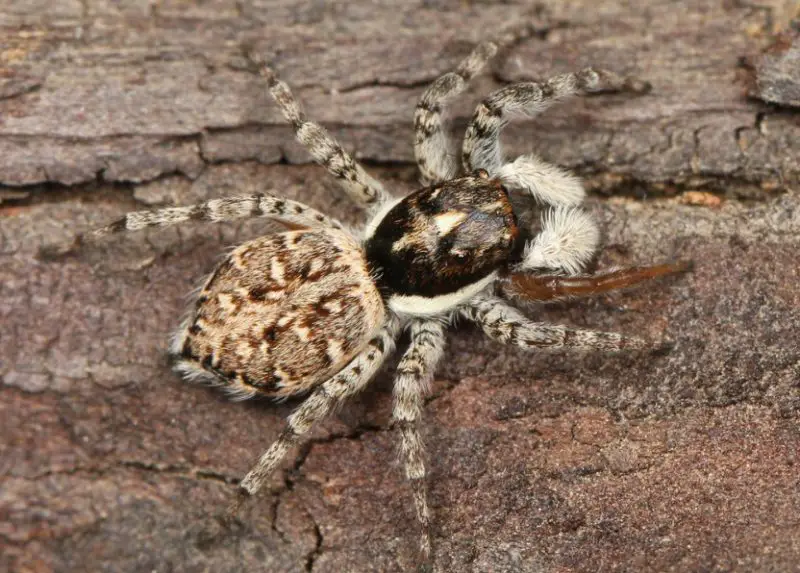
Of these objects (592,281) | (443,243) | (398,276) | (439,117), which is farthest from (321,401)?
(439,117)

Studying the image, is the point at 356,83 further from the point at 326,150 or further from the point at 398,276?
the point at 398,276

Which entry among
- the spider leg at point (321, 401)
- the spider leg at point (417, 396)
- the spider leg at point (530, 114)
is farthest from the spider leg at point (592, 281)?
the spider leg at point (321, 401)

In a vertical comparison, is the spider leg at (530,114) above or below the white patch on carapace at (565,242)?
above

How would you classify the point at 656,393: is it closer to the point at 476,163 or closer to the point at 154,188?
the point at 476,163

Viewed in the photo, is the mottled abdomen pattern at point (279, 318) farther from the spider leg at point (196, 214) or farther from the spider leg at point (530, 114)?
the spider leg at point (530, 114)

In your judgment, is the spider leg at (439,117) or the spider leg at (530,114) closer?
the spider leg at (530,114)

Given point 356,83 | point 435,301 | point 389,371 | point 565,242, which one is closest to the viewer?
point 565,242

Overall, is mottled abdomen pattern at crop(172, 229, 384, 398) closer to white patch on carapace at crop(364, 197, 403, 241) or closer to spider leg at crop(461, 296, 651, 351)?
white patch on carapace at crop(364, 197, 403, 241)

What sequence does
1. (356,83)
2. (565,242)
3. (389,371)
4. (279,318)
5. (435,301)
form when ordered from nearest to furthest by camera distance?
1. (279,318)
2. (565,242)
3. (435,301)
4. (389,371)
5. (356,83)
